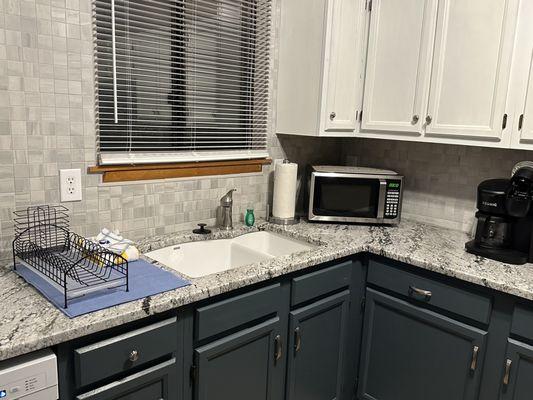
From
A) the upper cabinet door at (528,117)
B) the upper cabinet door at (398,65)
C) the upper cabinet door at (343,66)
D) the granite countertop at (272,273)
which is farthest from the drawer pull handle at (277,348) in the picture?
the upper cabinet door at (528,117)

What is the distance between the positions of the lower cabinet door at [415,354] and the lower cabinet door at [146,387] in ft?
3.33

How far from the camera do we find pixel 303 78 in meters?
2.28

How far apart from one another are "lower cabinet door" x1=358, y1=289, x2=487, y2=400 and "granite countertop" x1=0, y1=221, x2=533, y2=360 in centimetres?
23

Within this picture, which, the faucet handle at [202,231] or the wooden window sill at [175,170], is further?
the faucet handle at [202,231]

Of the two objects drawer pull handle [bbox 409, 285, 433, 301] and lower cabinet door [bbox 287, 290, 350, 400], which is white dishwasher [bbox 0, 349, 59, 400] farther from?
drawer pull handle [bbox 409, 285, 433, 301]

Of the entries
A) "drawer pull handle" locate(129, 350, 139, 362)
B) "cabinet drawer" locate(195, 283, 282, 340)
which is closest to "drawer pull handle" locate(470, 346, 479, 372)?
"cabinet drawer" locate(195, 283, 282, 340)

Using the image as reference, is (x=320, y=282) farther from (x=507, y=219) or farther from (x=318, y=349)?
(x=507, y=219)

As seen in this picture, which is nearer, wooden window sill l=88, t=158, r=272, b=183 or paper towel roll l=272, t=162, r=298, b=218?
wooden window sill l=88, t=158, r=272, b=183

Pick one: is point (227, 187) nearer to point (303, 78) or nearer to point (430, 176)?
point (303, 78)

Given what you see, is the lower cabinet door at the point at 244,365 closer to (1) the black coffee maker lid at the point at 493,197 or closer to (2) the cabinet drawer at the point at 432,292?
(2) the cabinet drawer at the point at 432,292

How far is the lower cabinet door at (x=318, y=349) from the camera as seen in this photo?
1846mm

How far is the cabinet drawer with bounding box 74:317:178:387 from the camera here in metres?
1.20

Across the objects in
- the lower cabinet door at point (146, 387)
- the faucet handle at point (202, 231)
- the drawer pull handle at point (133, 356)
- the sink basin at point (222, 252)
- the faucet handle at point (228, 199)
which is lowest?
the lower cabinet door at point (146, 387)

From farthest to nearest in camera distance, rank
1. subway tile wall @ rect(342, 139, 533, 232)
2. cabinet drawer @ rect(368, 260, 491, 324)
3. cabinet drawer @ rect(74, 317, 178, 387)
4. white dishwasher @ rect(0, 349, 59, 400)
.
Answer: subway tile wall @ rect(342, 139, 533, 232) → cabinet drawer @ rect(368, 260, 491, 324) → cabinet drawer @ rect(74, 317, 178, 387) → white dishwasher @ rect(0, 349, 59, 400)
